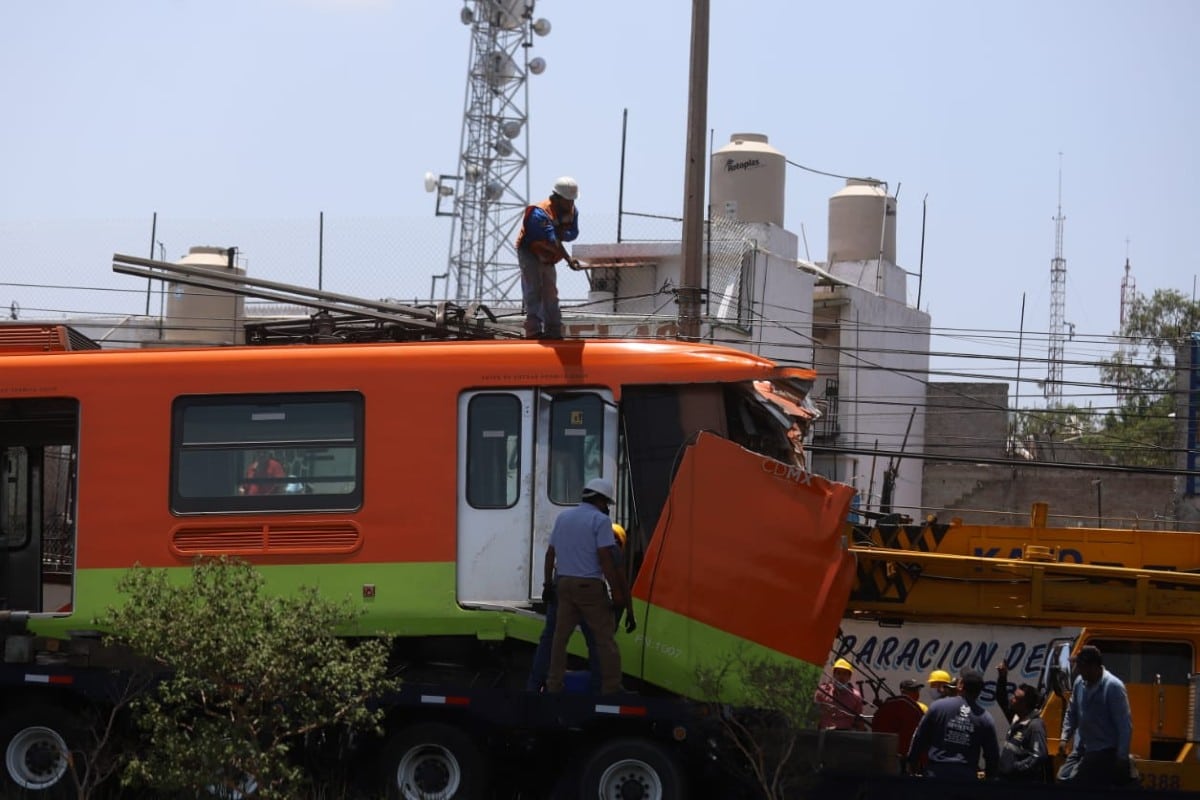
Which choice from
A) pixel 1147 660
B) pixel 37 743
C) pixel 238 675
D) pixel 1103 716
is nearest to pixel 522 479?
pixel 238 675

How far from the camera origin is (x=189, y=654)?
932 centimetres

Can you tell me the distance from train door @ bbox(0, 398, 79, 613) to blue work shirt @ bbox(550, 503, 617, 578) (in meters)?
4.30

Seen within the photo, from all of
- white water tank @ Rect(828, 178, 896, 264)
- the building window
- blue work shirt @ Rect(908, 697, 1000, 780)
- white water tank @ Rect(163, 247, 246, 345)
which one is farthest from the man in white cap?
white water tank @ Rect(828, 178, 896, 264)

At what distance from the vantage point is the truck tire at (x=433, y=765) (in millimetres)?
10797

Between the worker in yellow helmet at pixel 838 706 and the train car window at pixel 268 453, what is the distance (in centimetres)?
378

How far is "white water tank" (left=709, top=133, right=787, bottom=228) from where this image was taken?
123 ft

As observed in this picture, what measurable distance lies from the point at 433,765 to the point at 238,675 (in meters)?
2.11

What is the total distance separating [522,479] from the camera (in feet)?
36.6

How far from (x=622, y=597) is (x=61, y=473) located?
20.7ft

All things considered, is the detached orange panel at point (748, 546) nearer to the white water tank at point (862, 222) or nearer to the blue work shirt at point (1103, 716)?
the blue work shirt at point (1103, 716)

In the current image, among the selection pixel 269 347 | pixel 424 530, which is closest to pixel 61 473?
pixel 269 347

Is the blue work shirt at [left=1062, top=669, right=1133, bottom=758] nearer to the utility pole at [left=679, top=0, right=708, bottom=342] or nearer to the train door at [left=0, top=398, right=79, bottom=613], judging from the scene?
the utility pole at [left=679, top=0, right=708, bottom=342]

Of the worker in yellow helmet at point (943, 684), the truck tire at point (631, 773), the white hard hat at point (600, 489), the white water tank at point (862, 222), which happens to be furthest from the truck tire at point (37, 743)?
the white water tank at point (862, 222)

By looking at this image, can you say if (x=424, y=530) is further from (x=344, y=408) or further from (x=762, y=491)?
(x=762, y=491)
